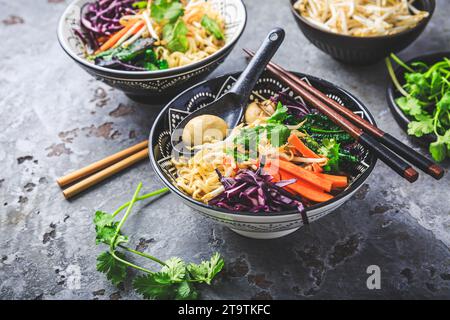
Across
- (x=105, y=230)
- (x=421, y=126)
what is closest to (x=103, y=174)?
(x=105, y=230)

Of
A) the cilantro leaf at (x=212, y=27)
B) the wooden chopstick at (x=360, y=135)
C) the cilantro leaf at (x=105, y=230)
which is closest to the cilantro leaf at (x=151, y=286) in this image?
the cilantro leaf at (x=105, y=230)

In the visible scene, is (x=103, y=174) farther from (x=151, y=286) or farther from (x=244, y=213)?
(x=244, y=213)

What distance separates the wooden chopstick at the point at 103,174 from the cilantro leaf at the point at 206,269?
0.68m

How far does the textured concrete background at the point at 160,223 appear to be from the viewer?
1.83 m

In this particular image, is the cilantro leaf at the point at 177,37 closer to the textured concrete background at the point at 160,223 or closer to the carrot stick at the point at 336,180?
the textured concrete background at the point at 160,223

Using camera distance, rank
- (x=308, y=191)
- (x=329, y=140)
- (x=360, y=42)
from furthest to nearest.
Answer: (x=360, y=42), (x=329, y=140), (x=308, y=191)

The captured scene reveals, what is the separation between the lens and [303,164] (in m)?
1.83

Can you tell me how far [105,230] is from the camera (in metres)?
1.94

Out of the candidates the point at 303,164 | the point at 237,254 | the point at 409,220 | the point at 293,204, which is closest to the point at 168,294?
the point at 237,254

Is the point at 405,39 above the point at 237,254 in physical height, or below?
above

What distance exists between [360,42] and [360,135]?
825mm

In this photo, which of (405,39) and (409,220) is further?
(405,39)
